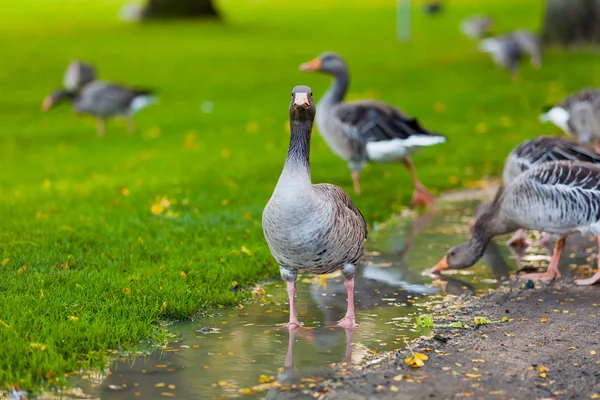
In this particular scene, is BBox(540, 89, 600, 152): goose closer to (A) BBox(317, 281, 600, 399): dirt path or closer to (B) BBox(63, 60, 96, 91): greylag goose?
(A) BBox(317, 281, 600, 399): dirt path

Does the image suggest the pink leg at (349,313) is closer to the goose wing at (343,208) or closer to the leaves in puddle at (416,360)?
the goose wing at (343,208)

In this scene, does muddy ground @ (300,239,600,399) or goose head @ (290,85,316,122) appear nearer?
muddy ground @ (300,239,600,399)

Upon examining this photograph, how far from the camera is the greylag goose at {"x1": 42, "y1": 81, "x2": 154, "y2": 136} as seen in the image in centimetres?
1753

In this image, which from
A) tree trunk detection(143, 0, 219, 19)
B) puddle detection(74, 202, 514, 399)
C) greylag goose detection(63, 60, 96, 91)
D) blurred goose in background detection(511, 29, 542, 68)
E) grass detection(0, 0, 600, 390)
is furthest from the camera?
tree trunk detection(143, 0, 219, 19)

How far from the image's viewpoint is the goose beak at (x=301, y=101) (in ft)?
20.3

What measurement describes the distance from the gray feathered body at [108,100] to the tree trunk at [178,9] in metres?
19.5

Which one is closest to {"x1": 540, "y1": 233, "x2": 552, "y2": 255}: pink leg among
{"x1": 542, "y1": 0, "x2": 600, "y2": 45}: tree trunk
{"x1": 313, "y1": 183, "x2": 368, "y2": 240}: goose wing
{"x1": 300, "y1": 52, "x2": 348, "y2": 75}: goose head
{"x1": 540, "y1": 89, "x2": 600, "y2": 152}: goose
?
{"x1": 313, "y1": 183, "x2": 368, "y2": 240}: goose wing

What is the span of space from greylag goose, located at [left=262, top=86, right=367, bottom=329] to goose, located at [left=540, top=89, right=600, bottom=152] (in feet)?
22.2

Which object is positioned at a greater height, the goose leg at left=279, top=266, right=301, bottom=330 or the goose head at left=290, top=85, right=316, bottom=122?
the goose head at left=290, top=85, right=316, bottom=122

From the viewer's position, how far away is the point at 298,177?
609cm

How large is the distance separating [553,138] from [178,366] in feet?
16.0

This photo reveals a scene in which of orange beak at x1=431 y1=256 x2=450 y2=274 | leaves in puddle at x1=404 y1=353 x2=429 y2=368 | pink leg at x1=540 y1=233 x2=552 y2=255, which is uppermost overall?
leaves in puddle at x1=404 y1=353 x2=429 y2=368

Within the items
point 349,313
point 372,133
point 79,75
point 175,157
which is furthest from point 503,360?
point 79,75

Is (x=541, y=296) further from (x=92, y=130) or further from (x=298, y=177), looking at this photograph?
(x=92, y=130)
